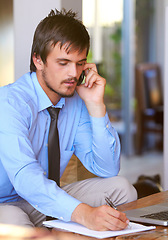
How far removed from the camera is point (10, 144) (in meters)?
1.68

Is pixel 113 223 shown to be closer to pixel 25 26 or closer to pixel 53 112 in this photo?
pixel 53 112

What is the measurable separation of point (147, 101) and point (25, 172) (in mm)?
4512

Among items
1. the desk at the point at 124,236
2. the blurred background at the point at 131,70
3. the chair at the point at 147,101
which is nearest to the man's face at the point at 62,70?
the desk at the point at 124,236

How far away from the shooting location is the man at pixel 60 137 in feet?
5.28

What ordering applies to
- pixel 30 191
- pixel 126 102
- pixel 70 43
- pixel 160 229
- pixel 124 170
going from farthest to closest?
pixel 126 102 → pixel 124 170 → pixel 70 43 → pixel 30 191 → pixel 160 229

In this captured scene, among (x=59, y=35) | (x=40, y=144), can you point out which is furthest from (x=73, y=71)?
(x=40, y=144)

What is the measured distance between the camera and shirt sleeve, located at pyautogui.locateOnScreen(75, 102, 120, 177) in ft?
6.71

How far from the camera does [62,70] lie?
1.89 meters

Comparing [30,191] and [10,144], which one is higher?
[10,144]

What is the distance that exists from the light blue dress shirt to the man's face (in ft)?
0.19

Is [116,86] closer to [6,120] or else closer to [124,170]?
[124,170]

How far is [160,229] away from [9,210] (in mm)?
547

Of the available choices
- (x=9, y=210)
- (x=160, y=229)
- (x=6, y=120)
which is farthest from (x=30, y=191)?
(x=160, y=229)

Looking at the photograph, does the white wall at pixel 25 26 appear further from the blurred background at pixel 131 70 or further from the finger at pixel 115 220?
the blurred background at pixel 131 70
